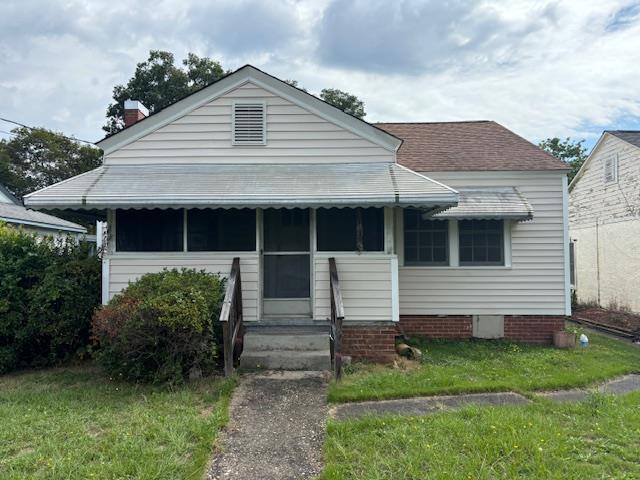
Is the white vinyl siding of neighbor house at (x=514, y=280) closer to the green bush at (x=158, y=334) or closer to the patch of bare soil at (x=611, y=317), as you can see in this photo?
the patch of bare soil at (x=611, y=317)

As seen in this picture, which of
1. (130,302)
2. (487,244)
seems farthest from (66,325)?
(487,244)

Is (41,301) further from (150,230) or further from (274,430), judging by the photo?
(274,430)

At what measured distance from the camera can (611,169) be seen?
13.4 m

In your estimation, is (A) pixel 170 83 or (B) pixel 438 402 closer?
(B) pixel 438 402

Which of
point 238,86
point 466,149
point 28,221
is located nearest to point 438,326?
point 466,149

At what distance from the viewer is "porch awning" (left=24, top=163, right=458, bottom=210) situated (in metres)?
6.80

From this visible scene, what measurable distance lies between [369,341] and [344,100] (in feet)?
68.3

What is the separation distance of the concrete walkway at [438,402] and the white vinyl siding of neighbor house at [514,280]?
3.29 m

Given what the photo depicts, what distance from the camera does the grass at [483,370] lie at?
5.63 m

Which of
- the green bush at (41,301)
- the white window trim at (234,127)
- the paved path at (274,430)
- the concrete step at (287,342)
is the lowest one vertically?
the paved path at (274,430)

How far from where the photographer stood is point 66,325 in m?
6.78

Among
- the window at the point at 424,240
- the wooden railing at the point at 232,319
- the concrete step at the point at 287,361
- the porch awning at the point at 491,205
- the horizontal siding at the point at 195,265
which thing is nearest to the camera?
the wooden railing at the point at 232,319

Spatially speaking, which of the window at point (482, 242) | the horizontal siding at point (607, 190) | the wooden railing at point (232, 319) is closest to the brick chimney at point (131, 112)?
the wooden railing at point (232, 319)

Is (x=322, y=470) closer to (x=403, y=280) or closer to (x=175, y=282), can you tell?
(x=175, y=282)
